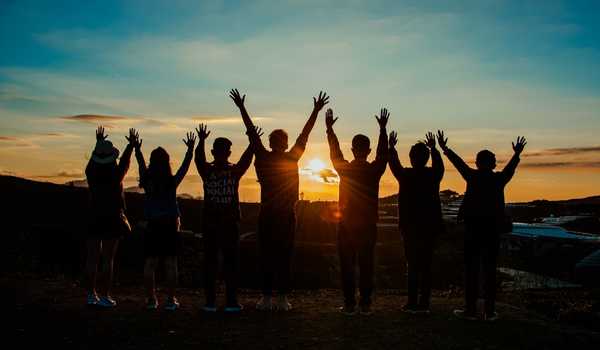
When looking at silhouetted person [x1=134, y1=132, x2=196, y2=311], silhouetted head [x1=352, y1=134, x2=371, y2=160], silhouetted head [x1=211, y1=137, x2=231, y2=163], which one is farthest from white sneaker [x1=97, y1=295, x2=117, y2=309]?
silhouetted head [x1=352, y1=134, x2=371, y2=160]

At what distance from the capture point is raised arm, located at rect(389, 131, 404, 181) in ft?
26.2

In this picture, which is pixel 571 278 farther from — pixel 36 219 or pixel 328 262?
pixel 36 219

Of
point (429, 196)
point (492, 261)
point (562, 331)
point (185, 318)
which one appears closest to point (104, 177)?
point (185, 318)

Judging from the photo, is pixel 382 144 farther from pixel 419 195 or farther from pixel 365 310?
pixel 365 310

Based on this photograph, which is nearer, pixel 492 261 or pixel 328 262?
pixel 492 261

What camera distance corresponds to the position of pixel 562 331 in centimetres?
750

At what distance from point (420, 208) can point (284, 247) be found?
1.99 m

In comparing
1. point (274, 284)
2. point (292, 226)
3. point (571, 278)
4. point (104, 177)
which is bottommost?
point (571, 278)

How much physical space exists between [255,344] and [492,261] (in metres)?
3.57

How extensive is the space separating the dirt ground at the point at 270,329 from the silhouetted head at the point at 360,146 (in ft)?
7.33

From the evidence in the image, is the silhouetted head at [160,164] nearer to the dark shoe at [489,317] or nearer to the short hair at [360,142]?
the short hair at [360,142]

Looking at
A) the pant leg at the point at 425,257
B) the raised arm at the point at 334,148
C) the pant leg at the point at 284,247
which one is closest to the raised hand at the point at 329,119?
the raised arm at the point at 334,148

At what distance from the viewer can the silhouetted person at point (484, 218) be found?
25.4 ft

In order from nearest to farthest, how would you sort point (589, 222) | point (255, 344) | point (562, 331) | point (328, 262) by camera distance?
point (255, 344) < point (562, 331) < point (328, 262) < point (589, 222)
